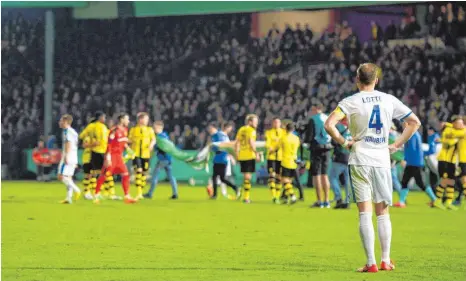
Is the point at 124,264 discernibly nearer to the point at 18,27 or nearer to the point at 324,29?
the point at 324,29

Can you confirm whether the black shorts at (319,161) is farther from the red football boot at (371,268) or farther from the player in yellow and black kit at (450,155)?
the red football boot at (371,268)

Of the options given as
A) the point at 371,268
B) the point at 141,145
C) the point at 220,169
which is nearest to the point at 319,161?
the point at 220,169

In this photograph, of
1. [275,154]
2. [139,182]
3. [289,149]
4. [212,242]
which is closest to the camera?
[212,242]

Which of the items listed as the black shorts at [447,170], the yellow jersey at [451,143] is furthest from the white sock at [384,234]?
the black shorts at [447,170]

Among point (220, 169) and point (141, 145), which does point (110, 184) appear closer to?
point (141, 145)

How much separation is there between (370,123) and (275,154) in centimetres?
1491

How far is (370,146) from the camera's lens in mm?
10797

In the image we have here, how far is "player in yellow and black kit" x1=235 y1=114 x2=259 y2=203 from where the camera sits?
25.7 m

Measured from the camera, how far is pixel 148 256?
1249 cm

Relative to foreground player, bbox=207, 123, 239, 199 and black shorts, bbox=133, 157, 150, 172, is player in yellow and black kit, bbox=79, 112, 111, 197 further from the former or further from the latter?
foreground player, bbox=207, 123, 239, 199

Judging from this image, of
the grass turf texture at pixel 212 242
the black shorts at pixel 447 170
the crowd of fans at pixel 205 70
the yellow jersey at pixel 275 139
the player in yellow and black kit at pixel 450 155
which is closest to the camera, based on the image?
the grass turf texture at pixel 212 242

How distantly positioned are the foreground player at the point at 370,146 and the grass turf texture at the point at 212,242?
1.71 feet

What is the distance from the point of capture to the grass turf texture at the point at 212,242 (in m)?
10.9

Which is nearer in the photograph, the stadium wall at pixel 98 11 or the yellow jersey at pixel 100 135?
the yellow jersey at pixel 100 135
